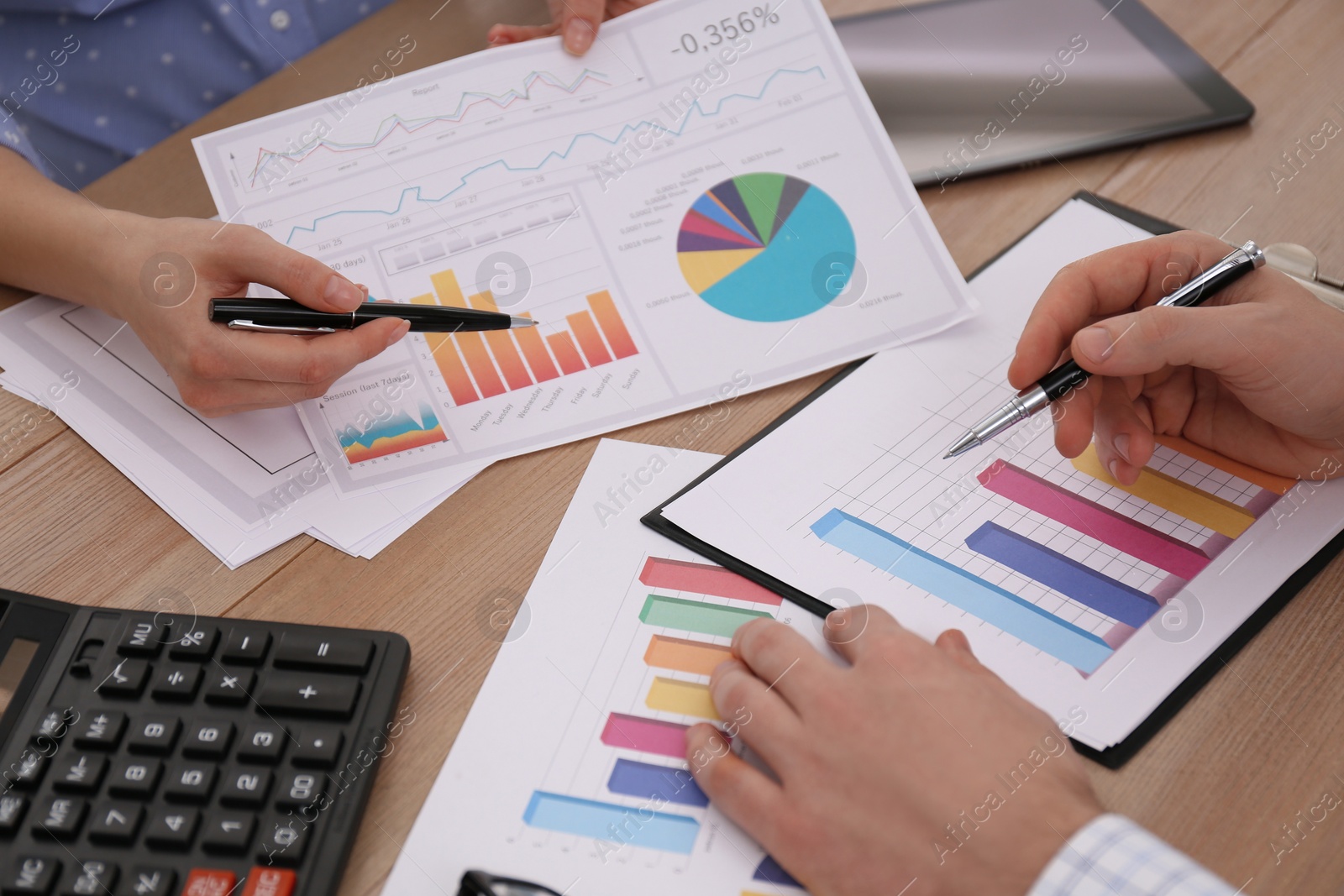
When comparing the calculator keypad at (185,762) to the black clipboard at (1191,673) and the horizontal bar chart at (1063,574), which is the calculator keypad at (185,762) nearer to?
the black clipboard at (1191,673)

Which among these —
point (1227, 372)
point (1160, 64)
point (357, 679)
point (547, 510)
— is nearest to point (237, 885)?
point (357, 679)

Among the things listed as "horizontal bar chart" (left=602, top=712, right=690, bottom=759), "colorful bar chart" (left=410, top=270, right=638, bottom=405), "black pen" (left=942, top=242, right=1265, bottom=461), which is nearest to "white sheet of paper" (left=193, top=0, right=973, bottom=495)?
"colorful bar chart" (left=410, top=270, right=638, bottom=405)

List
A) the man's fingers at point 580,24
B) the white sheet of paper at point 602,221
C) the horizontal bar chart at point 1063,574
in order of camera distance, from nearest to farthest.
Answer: the horizontal bar chart at point 1063,574
the white sheet of paper at point 602,221
the man's fingers at point 580,24

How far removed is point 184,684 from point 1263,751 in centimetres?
57

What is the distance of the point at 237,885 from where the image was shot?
1.42 feet

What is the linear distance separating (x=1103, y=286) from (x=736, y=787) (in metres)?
0.42

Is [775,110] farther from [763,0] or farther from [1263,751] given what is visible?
[1263,751]

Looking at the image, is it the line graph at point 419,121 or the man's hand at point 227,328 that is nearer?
the man's hand at point 227,328

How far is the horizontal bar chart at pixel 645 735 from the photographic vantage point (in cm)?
49

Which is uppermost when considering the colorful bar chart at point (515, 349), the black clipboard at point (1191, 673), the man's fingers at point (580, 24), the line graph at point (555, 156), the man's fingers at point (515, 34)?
the man's fingers at point (515, 34)

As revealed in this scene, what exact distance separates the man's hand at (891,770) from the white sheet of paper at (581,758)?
23 mm

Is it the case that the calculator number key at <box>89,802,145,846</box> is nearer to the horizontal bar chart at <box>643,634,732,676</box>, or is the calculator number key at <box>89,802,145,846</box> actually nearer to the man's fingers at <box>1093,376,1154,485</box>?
the horizontal bar chart at <box>643,634,732,676</box>

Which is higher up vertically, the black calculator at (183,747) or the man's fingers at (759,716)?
the black calculator at (183,747)

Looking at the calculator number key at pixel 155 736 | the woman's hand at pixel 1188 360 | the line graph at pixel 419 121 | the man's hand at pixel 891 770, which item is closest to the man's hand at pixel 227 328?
the line graph at pixel 419 121
